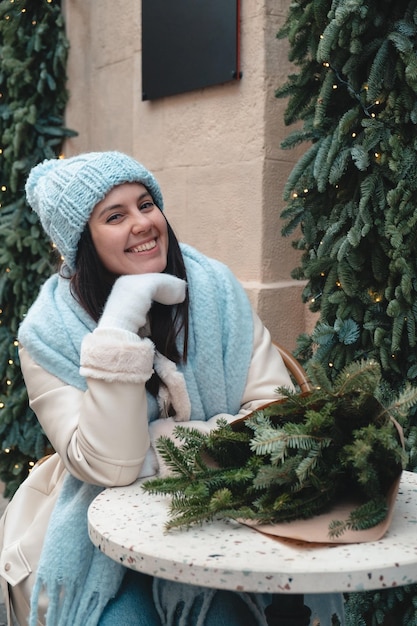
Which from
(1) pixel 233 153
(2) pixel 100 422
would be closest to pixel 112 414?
(2) pixel 100 422

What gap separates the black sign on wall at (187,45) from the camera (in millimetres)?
3512

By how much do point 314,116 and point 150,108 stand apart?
1.40 m

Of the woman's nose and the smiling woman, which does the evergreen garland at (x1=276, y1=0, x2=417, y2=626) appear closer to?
the smiling woman

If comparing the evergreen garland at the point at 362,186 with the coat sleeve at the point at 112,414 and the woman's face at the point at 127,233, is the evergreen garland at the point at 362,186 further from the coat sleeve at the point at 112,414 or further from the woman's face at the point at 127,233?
the coat sleeve at the point at 112,414

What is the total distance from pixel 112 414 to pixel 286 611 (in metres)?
0.55

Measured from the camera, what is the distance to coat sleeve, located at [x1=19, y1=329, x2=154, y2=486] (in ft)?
6.27

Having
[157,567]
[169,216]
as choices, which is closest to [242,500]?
[157,567]

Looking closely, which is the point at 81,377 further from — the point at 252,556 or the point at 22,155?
the point at 22,155

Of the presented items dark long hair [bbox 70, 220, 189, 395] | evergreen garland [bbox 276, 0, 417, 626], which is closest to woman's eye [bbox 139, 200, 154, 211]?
dark long hair [bbox 70, 220, 189, 395]

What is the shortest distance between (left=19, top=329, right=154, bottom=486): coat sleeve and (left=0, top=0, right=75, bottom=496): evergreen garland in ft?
8.40

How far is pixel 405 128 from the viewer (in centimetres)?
258

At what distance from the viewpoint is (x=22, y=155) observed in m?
4.54

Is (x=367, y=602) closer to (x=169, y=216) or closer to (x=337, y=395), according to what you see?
(x=337, y=395)

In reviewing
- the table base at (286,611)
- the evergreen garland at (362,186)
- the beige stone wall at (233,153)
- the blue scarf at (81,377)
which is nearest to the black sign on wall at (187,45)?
the beige stone wall at (233,153)
